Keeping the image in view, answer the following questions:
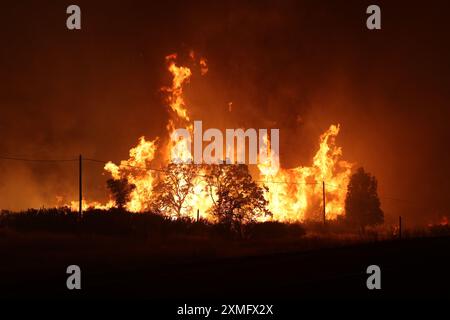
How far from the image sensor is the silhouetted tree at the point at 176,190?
4712 cm

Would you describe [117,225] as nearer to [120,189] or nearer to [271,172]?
[120,189]

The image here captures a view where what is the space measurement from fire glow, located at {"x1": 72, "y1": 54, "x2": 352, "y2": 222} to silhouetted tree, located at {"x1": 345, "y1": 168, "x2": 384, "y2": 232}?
4.22 meters

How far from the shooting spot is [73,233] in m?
33.8

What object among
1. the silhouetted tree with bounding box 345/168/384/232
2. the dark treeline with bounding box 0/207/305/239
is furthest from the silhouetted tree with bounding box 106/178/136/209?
the silhouetted tree with bounding box 345/168/384/232

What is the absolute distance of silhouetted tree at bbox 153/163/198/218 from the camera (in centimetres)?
4712

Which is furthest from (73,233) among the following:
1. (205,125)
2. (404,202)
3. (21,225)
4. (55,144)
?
(404,202)

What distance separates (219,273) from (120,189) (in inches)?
1435

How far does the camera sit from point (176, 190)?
156ft

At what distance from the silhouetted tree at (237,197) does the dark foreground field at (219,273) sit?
49.5 feet

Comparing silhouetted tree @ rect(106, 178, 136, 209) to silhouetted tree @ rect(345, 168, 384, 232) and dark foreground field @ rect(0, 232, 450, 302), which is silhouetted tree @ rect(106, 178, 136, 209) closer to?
silhouetted tree @ rect(345, 168, 384, 232)

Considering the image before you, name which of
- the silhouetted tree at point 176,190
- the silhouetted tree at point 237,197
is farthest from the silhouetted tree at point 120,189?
the silhouetted tree at point 237,197

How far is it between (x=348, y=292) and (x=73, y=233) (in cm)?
2328
